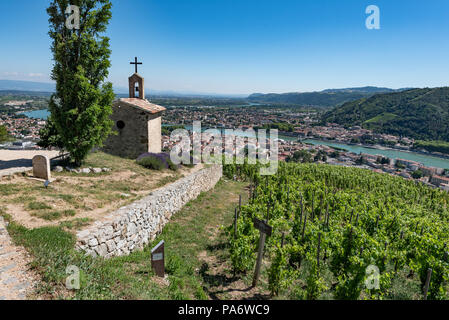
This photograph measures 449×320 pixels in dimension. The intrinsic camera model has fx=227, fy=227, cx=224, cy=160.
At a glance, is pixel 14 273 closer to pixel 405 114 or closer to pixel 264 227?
pixel 264 227

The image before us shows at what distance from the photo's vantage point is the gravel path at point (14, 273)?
10.2 feet

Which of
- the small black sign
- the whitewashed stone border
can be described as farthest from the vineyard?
the whitewashed stone border

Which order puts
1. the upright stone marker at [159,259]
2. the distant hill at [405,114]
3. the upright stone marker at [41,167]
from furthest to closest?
the distant hill at [405,114] < the upright stone marker at [41,167] < the upright stone marker at [159,259]

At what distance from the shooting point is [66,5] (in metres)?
9.07

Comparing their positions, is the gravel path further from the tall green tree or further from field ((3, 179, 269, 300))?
the tall green tree

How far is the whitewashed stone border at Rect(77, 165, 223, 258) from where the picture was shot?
5.39m

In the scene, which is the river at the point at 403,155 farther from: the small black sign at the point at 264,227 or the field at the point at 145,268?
the small black sign at the point at 264,227

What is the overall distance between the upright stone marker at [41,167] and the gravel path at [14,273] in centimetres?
432

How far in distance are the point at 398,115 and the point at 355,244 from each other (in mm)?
130373

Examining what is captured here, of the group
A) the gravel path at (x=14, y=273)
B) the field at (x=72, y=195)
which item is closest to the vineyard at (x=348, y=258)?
the field at (x=72, y=195)

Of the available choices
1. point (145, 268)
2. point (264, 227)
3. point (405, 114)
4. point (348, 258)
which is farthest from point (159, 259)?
point (405, 114)

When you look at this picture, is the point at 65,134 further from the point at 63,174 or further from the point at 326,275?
the point at 326,275
